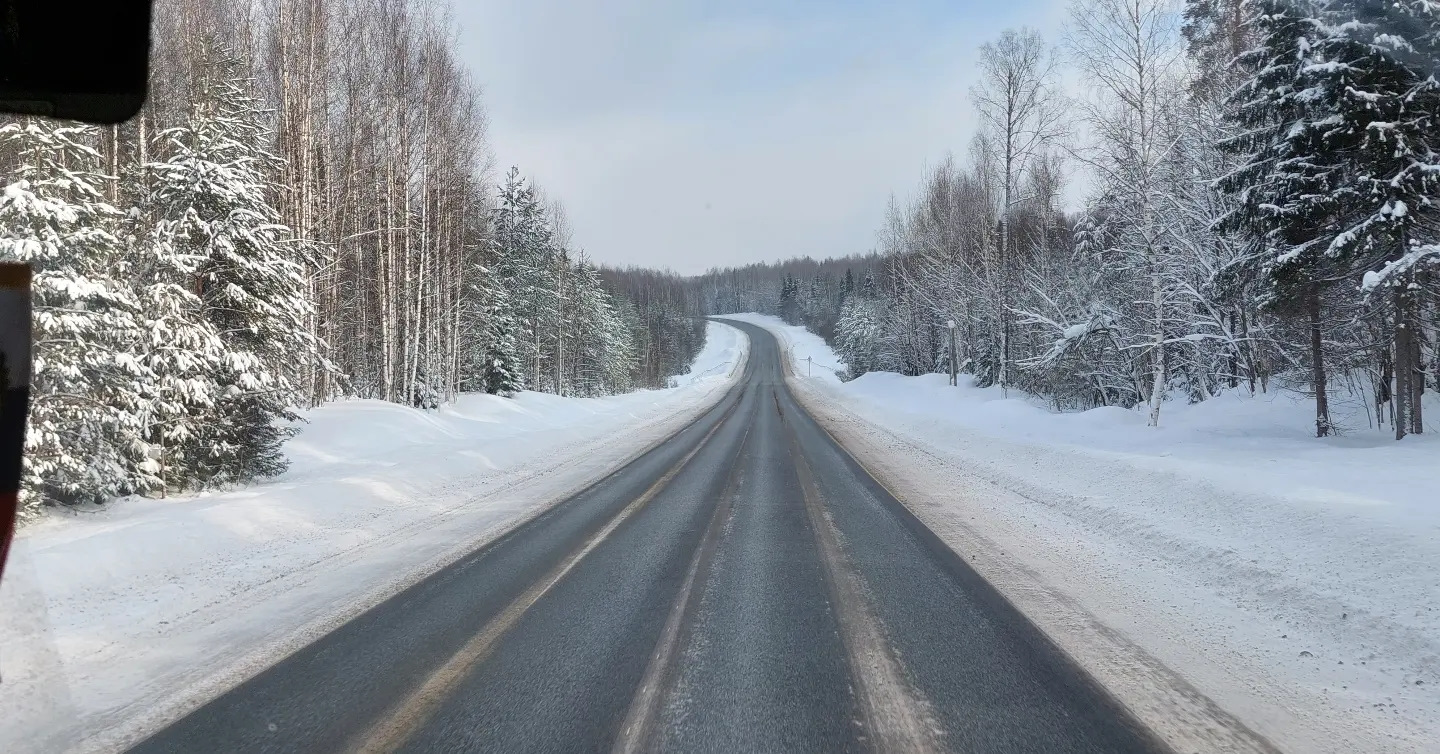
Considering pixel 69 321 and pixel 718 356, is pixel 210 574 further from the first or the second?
pixel 718 356

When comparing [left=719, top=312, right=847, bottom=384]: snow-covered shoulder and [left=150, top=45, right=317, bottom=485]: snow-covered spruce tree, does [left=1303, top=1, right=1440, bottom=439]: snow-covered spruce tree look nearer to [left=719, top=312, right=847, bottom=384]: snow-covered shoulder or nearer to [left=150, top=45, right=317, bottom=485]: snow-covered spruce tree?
[left=150, top=45, right=317, bottom=485]: snow-covered spruce tree

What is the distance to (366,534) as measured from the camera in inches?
283

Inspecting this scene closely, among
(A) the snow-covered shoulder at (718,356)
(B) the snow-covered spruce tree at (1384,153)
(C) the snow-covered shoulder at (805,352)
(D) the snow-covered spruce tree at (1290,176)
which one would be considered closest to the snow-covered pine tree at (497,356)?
(A) the snow-covered shoulder at (718,356)

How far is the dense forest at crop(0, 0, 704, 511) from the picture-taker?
716cm

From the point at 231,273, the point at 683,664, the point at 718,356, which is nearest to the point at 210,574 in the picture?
the point at 683,664

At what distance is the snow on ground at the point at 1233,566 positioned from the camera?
339 centimetres

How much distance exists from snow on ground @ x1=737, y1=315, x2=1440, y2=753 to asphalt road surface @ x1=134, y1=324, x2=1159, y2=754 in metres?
0.46

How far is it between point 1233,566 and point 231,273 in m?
11.4

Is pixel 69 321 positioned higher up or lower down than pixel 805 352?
lower down

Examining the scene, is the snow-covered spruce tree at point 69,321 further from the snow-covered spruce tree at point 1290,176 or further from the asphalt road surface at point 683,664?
the snow-covered spruce tree at point 1290,176

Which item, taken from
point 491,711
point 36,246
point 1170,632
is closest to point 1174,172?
point 1170,632

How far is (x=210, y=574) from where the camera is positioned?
560 centimetres

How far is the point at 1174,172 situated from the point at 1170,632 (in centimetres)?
1541

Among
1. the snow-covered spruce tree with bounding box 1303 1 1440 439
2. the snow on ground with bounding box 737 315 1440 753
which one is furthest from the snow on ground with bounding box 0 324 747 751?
the snow-covered spruce tree with bounding box 1303 1 1440 439
